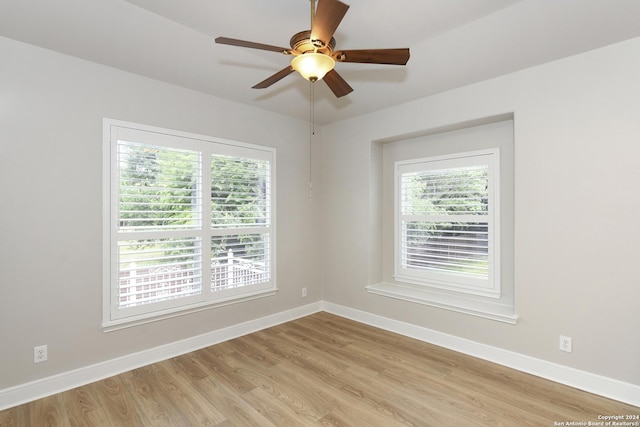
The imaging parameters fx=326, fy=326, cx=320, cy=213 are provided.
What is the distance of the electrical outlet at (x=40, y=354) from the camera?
98.7 inches

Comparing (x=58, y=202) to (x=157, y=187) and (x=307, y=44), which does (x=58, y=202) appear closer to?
(x=157, y=187)

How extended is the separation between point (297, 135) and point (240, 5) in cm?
225

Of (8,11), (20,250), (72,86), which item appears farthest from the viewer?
(72,86)

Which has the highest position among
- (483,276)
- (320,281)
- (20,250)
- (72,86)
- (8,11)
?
(8,11)

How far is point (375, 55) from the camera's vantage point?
1989 mm

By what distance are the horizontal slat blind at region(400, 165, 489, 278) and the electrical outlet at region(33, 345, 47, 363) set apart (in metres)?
3.60

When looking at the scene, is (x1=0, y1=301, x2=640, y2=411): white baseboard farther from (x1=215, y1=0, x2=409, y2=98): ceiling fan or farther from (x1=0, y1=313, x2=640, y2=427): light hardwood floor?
(x1=215, y1=0, x2=409, y2=98): ceiling fan

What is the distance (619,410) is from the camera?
231 cm

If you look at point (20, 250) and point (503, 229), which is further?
point (503, 229)

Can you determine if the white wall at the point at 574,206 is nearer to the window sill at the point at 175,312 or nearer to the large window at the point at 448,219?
the large window at the point at 448,219

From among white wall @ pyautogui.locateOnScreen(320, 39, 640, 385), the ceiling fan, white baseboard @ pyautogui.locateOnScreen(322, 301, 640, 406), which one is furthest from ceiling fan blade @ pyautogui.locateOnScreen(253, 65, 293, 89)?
white baseboard @ pyautogui.locateOnScreen(322, 301, 640, 406)

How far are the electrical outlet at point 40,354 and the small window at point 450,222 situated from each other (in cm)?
355

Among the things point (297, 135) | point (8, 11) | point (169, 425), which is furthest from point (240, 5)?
point (169, 425)

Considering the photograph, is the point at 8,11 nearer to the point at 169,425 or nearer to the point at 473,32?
the point at 169,425
